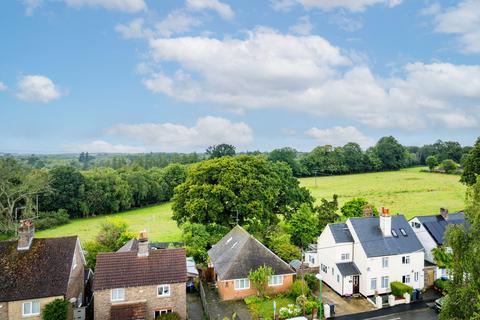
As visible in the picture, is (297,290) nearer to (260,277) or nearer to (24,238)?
(260,277)

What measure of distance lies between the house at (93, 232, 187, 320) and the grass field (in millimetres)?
25896

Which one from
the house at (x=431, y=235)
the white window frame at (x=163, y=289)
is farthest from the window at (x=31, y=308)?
the house at (x=431, y=235)

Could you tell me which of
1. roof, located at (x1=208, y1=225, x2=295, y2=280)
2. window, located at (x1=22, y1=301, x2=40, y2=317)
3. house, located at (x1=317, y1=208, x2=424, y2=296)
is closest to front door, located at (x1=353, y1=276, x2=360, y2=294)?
house, located at (x1=317, y1=208, x2=424, y2=296)

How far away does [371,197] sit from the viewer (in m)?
78.0

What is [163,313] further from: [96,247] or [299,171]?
[299,171]

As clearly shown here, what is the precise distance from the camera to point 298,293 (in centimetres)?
2994

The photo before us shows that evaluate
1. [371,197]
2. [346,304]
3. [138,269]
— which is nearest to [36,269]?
[138,269]

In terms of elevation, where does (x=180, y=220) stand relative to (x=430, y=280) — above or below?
above

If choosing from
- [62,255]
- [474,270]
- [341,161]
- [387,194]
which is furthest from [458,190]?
[62,255]

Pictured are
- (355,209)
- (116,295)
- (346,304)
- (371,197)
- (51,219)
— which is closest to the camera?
(116,295)

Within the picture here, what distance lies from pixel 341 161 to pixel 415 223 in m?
87.4

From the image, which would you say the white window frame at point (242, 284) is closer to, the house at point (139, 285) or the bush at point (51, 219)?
the house at point (139, 285)

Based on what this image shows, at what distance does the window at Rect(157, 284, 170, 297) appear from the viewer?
26.4m

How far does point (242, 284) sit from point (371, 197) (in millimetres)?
55115
